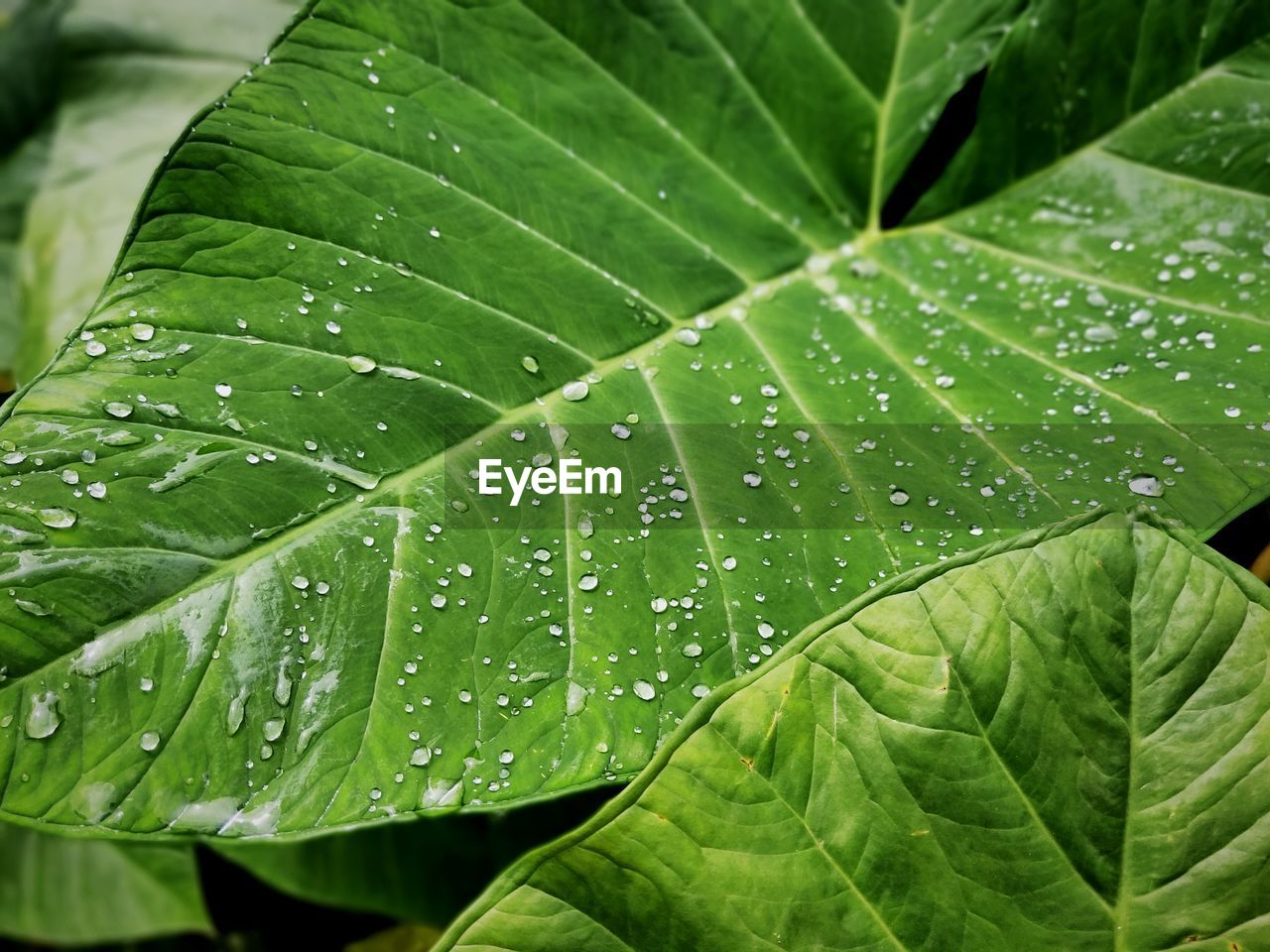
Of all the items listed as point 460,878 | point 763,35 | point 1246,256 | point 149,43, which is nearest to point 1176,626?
point 1246,256

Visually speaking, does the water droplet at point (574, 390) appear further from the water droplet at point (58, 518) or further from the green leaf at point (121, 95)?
the green leaf at point (121, 95)

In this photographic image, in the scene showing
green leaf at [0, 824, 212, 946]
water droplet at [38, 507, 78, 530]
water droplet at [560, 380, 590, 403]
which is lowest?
green leaf at [0, 824, 212, 946]

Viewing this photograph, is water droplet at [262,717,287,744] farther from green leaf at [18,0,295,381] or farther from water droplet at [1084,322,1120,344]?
green leaf at [18,0,295,381]

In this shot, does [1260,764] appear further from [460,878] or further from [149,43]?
[149,43]

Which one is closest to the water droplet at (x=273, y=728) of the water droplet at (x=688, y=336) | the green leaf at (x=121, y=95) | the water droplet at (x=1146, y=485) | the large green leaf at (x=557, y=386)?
the large green leaf at (x=557, y=386)

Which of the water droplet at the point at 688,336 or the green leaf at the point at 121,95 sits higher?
the green leaf at the point at 121,95

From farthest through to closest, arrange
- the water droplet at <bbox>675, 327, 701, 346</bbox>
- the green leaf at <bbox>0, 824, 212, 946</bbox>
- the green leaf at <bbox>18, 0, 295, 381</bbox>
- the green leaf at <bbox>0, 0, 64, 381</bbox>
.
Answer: the green leaf at <bbox>0, 0, 64, 381</bbox>
the green leaf at <bbox>18, 0, 295, 381</bbox>
the green leaf at <bbox>0, 824, 212, 946</bbox>
the water droplet at <bbox>675, 327, 701, 346</bbox>

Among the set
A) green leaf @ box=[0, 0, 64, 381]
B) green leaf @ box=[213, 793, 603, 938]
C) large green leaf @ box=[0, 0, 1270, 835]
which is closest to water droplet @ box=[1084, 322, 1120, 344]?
large green leaf @ box=[0, 0, 1270, 835]
